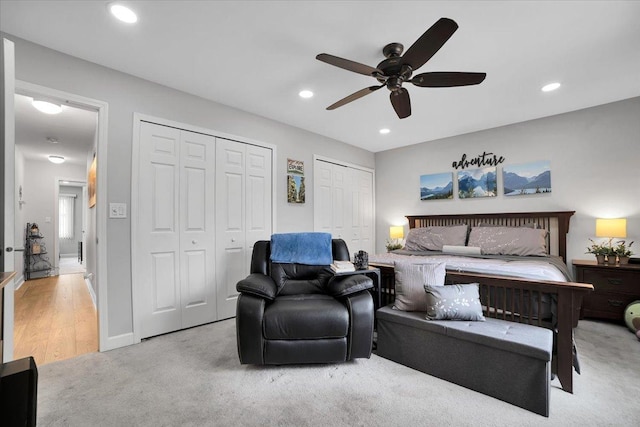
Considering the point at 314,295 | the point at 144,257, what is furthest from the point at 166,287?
the point at 314,295

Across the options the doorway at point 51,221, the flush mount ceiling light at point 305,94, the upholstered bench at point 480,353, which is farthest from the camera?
the flush mount ceiling light at point 305,94

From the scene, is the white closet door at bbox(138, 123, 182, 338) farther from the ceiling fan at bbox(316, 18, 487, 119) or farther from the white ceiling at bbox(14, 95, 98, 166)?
the ceiling fan at bbox(316, 18, 487, 119)

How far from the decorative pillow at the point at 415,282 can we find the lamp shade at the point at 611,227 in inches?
92.7

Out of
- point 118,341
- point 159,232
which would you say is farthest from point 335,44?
point 118,341

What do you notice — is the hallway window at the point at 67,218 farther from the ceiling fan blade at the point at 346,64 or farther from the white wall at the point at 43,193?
the ceiling fan blade at the point at 346,64

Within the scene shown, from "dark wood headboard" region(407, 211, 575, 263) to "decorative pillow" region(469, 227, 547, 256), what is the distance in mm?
361

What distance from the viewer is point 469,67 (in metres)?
2.57

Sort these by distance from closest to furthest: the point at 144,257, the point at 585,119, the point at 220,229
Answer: the point at 144,257
the point at 220,229
the point at 585,119

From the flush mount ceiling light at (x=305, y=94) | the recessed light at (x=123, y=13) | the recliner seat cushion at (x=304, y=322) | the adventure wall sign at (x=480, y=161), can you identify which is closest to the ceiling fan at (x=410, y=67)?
the flush mount ceiling light at (x=305, y=94)

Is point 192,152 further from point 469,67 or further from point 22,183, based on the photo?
point 22,183

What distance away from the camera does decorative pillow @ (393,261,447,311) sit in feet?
7.54

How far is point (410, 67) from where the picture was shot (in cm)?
206

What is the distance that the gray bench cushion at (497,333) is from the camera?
1.69 meters

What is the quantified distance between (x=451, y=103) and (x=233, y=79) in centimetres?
246
